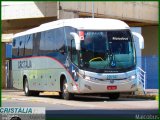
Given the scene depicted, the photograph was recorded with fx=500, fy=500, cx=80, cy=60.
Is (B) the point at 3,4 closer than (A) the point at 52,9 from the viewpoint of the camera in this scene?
No

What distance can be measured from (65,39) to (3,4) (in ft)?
40.7

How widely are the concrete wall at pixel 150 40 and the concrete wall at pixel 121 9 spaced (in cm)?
266

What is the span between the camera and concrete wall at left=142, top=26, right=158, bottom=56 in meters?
42.0

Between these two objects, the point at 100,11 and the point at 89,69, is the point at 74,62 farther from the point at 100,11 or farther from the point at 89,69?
the point at 100,11

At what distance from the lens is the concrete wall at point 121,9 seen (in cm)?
3169

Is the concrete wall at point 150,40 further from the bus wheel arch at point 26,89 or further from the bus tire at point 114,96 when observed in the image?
the bus tire at point 114,96

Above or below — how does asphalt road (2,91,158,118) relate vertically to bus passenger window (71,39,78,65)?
below

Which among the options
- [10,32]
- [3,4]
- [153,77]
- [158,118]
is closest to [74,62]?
[158,118]

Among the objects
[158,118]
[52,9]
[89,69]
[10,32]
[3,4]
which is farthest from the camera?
[10,32]

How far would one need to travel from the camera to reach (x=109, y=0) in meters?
33.2

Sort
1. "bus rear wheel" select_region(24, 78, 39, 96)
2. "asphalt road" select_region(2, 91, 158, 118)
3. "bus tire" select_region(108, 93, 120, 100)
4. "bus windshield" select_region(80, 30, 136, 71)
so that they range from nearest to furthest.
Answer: "asphalt road" select_region(2, 91, 158, 118) < "bus windshield" select_region(80, 30, 136, 71) < "bus tire" select_region(108, 93, 120, 100) < "bus rear wheel" select_region(24, 78, 39, 96)

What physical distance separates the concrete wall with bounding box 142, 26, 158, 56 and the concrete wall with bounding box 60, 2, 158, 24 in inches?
105

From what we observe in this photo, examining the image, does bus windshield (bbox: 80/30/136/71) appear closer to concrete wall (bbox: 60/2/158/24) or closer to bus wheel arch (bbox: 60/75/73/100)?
bus wheel arch (bbox: 60/75/73/100)

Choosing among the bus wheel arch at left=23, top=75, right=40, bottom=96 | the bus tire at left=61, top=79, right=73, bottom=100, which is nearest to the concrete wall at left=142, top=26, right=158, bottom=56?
the bus wheel arch at left=23, top=75, right=40, bottom=96
